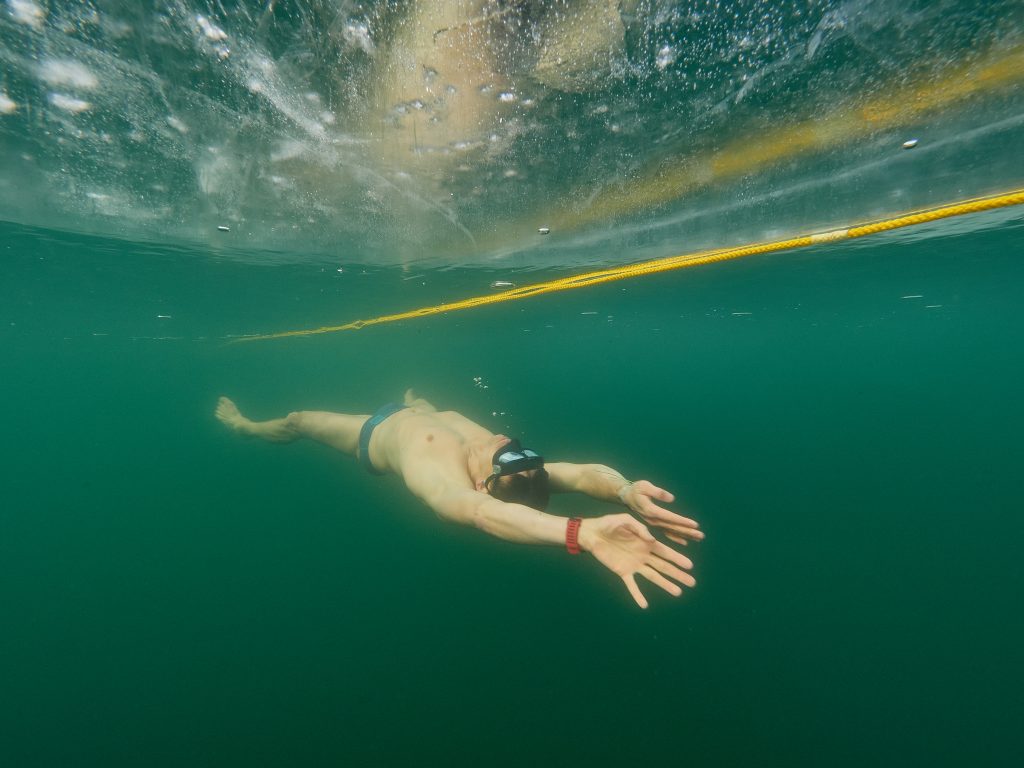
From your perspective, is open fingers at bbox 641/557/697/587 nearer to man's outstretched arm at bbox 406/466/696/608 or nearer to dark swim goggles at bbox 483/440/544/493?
man's outstretched arm at bbox 406/466/696/608

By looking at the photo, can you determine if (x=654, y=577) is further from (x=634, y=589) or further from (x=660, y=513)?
(x=660, y=513)

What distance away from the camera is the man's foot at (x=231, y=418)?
30.5 feet

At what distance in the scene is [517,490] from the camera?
12.1 ft

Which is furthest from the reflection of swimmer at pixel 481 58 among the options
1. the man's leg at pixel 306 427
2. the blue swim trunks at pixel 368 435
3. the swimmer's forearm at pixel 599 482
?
the man's leg at pixel 306 427

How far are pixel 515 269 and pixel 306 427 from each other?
7932mm

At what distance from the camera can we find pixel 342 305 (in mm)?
20812

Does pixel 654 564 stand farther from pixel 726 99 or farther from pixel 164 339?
pixel 164 339

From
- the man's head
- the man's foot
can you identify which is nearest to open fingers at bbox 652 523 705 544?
the man's head

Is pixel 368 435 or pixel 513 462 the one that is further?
pixel 368 435

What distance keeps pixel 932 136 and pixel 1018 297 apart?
30054 millimetres

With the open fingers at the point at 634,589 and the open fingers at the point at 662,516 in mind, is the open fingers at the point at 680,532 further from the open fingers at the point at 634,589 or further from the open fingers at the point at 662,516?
the open fingers at the point at 634,589

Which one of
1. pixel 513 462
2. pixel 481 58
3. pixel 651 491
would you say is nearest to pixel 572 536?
pixel 651 491

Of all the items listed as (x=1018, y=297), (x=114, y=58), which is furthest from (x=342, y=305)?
(x=1018, y=297)

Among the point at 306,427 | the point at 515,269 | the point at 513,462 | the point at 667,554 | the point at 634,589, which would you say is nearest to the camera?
the point at 634,589
